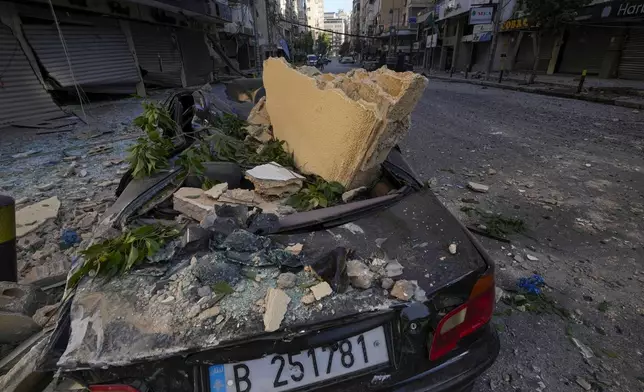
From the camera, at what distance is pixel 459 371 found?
49.1 inches

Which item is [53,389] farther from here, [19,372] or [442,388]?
[442,388]

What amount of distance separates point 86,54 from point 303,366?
11.7 m

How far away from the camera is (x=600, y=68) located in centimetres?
1805

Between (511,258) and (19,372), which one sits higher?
(19,372)

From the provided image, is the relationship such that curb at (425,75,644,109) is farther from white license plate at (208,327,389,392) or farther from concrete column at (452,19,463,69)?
concrete column at (452,19,463,69)

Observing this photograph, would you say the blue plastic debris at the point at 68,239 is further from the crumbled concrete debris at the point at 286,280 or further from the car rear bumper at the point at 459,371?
the car rear bumper at the point at 459,371

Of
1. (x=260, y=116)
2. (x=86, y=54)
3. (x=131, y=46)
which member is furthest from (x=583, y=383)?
(x=131, y=46)

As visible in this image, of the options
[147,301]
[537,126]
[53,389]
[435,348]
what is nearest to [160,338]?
[147,301]

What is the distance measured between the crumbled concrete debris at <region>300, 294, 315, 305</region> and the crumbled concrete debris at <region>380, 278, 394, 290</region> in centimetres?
25

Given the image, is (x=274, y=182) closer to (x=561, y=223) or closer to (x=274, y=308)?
(x=274, y=308)

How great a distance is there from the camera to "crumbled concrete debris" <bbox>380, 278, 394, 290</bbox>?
1.17 meters

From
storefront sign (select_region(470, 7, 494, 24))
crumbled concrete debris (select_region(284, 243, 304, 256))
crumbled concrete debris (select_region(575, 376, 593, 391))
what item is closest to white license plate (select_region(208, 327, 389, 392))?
crumbled concrete debris (select_region(284, 243, 304, 256))

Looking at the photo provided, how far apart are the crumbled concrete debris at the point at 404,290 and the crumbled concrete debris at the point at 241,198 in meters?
0.92

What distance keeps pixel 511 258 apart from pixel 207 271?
262 cm
